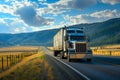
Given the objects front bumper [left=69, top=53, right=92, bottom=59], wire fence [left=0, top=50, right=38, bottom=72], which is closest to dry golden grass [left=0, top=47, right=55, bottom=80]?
wire fence [left=0, top=50, right=38, bottom=72]

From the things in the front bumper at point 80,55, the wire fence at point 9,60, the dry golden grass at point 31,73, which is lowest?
the wire fence at point 9,60

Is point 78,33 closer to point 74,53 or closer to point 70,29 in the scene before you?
point 70,29

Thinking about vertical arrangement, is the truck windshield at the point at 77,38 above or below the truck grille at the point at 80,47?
above

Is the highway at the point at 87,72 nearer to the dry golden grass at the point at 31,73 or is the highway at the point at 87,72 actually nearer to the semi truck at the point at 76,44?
the dry golden grass at the point at 31,73

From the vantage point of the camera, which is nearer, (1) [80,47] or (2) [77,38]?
(1) [80,47]

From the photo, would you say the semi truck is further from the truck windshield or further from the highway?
the highway

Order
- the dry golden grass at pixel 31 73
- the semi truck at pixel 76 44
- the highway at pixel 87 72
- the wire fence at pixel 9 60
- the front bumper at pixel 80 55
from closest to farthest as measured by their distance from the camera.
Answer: the highway at pixel 87 72
the dry golden grass at pixel 31 73
the front bumper at pixel 80 55
the semi truck at pixel 76 44
the wire fence at pixel 9 60

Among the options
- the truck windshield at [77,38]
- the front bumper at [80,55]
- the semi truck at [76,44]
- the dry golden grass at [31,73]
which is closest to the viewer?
the dry golden grass at [31,73]

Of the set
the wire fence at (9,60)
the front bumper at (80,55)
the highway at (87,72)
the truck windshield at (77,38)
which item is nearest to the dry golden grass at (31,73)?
the highway at (87,72)

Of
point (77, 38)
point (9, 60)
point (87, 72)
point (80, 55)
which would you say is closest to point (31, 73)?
point (87, 72)

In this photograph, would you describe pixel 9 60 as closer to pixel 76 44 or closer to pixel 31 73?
pixel 76 44

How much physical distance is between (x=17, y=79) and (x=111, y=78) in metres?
5.55

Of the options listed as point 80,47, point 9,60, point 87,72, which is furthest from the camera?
point 9,60

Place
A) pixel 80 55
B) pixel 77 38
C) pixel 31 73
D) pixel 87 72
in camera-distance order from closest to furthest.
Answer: pixel 87 72
pixel 31 73
pixel 80 55
pixel 77 38
